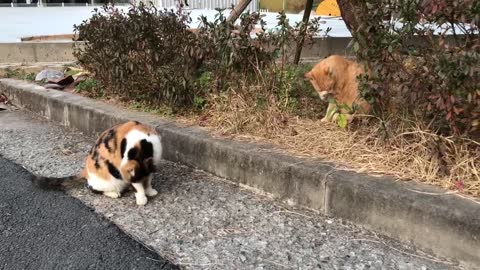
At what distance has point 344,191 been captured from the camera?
315 cm

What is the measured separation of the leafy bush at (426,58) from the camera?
9.12 ft

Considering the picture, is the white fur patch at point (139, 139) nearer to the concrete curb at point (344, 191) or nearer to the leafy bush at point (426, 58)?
the concrete curb at point (344, 191)

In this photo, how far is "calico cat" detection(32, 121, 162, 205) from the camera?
139 inches

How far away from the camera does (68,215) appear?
11.4ft

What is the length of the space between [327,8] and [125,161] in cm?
1614

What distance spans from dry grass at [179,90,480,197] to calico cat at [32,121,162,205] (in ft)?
2.77

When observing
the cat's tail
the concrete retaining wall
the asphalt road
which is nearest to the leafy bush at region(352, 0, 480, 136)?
the asphalt road

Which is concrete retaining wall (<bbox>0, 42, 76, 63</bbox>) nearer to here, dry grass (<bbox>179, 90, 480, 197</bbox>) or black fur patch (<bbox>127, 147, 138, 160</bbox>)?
dry grass (<bbox>179, 90, 480, 197</bbox>)

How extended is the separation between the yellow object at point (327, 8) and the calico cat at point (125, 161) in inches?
603

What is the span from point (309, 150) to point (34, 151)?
2.94 meters

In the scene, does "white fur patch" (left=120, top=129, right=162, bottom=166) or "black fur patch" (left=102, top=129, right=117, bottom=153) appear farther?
"black fur patch" (left=102, top=129, right=117, bottom=153)

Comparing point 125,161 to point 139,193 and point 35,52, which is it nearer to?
point 139,193

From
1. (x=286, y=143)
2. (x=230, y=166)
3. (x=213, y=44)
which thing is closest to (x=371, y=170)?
(x=286, y=143)

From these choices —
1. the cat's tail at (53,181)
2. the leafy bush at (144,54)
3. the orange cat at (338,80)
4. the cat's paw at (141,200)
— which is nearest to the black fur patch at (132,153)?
the cat's paw at (141,200)
